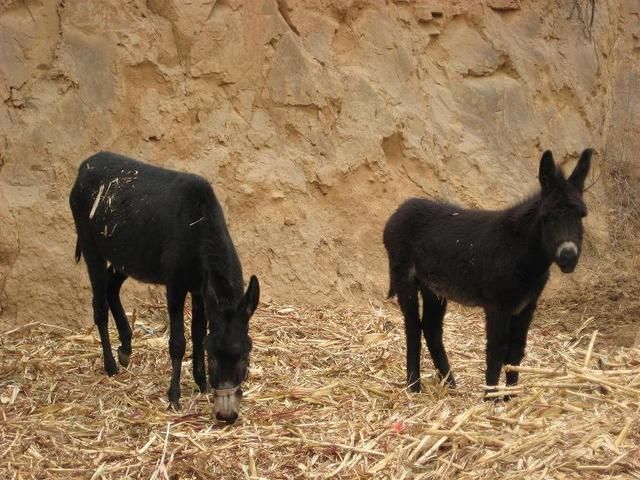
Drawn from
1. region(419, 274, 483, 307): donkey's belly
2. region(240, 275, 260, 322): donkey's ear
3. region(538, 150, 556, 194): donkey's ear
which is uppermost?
region(538, 150, 556, 194): donkey's ear

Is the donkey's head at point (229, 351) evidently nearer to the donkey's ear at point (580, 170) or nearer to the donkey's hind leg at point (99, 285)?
the donkey's hind leg at point (99, 285)

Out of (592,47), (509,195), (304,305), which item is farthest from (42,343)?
(592,47)

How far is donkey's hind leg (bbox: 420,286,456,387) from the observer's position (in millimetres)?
8555

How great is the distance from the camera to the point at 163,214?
8211 mm

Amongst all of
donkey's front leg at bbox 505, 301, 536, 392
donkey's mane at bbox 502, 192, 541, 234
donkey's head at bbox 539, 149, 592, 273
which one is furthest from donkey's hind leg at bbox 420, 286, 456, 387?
donkey's head at bbox 539, 149, 592, 273

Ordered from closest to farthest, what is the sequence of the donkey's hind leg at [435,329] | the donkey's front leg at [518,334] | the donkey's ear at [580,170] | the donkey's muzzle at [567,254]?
the donkey's muzzle at [567,254], the donkey's ear at [580,170], the donkey's front leg at [518,334], the donkey's hind leg at [435,329]

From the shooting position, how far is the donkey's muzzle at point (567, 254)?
7.25m

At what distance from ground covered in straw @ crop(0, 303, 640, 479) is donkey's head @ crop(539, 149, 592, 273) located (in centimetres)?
79

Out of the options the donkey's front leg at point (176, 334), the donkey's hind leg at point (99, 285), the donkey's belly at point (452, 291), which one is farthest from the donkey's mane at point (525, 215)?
the donkey's hind leg at point (99, 285)

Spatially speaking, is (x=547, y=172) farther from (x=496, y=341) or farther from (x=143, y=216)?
(x=143, y=216)

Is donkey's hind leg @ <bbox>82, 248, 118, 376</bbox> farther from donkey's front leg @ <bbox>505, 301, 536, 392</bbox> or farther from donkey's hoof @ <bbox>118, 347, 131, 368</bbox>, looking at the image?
donkey's front leg @ <bbox>505, 301, 536, 392</bbox>

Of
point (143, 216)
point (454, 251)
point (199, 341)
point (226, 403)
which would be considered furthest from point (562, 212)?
point (143, 216)

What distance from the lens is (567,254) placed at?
7250 mm

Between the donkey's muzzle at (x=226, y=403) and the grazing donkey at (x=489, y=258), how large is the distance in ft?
5.77
